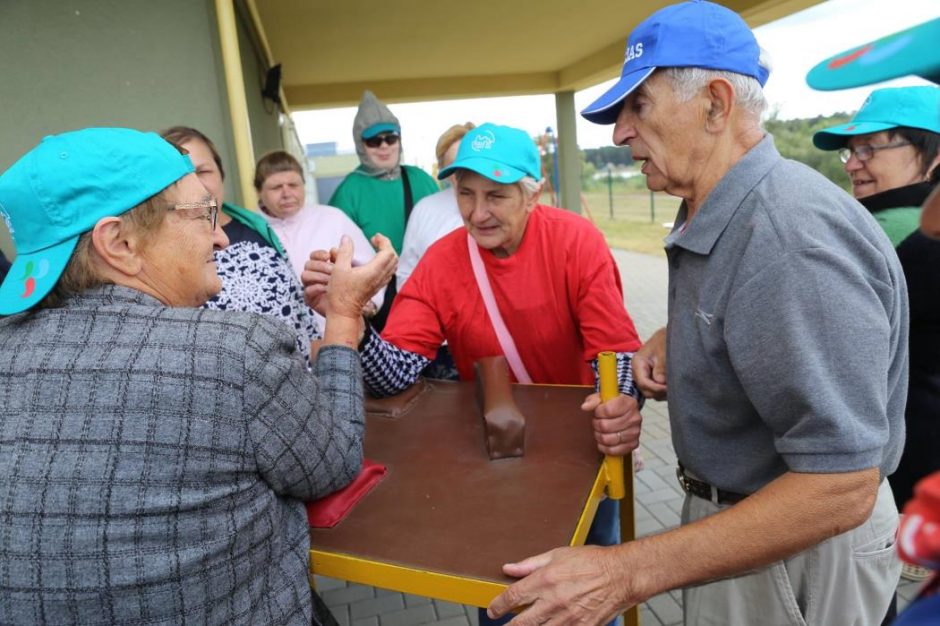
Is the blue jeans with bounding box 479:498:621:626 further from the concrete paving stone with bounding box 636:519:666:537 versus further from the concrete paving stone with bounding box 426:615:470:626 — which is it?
the concrete paving stone with bounding box 636:519:666:537

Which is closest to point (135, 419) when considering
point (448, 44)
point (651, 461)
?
point (651, 461)

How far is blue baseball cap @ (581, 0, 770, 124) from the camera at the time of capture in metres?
1.21

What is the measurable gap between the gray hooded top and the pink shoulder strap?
6.67 feet

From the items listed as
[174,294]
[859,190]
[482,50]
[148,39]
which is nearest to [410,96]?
[482,50]

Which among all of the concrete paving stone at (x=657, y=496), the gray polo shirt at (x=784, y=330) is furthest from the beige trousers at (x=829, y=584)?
the concrete paving stone at (x=657, y=496)

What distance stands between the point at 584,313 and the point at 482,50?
7.50 metres

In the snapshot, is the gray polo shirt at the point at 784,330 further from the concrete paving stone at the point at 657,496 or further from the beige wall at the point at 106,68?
the beige wall at the point at 106,68

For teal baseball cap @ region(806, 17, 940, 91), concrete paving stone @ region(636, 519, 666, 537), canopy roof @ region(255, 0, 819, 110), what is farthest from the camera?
canopy roof @ region(255, 0, 819, 110)

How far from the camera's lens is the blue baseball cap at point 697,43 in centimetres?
121

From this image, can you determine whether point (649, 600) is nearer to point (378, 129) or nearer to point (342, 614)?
point (342, 614)

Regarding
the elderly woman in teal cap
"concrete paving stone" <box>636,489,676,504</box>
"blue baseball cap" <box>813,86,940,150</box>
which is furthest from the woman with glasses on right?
"concrete paving stone" <box>636,489,676,504</box>

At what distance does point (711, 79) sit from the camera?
1.22 m

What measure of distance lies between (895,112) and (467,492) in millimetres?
2206

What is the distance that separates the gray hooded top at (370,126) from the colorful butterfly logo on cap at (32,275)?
296cm
